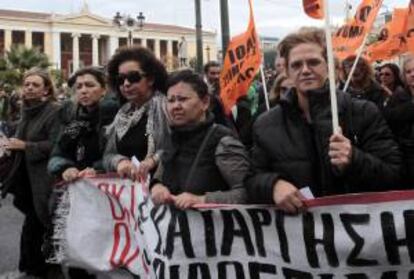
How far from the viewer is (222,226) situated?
302 centimetres

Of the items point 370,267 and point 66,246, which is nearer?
point 370,267

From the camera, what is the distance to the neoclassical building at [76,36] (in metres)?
101

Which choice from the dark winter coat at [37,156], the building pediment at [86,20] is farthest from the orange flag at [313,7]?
the building pediment at [86,20]

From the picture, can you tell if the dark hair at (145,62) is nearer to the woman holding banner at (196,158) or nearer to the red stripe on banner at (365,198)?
the woman holding banner at (196,158)

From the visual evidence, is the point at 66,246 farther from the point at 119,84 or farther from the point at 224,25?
the point at 224,25

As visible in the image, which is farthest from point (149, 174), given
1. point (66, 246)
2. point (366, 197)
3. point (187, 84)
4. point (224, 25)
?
point (224, 25)

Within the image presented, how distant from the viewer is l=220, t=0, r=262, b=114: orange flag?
5.67m

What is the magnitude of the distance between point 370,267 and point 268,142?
0.64 metres

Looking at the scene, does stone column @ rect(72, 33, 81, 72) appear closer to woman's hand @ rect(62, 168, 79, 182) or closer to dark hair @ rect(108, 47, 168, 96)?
woman's hand @ rect(62, 168, 79, 182)

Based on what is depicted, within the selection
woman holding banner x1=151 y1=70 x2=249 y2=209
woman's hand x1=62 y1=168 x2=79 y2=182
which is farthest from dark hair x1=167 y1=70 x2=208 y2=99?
woman's hand x1=62 y1=168 x2=79 y2=182

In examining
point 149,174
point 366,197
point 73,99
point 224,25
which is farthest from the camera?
point 224,25

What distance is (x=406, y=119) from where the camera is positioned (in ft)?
10.4

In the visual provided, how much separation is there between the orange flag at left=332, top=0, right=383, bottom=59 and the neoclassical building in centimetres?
9524

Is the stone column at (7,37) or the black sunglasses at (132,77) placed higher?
the stone column at (7,37)
